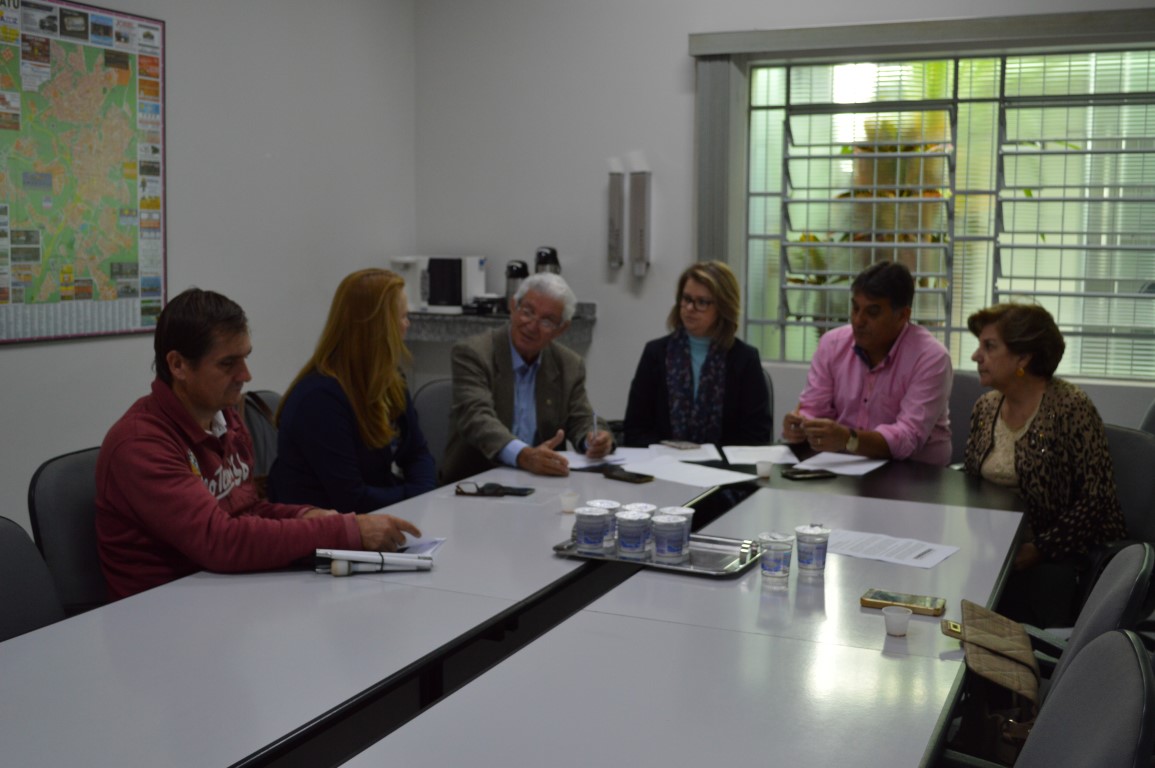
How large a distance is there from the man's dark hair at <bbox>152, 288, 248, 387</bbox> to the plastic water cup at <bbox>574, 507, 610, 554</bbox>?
0.85m

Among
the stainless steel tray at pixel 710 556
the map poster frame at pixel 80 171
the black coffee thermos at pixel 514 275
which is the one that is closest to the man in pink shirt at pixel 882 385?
the stainless steel tray at pixel 710 556

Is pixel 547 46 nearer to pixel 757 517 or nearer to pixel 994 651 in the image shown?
pixel 757 517

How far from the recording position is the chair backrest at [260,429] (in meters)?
3.71

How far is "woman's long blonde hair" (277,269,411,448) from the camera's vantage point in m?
2.87

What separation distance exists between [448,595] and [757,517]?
998 millimetres

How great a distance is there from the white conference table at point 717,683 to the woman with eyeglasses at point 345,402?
984mm

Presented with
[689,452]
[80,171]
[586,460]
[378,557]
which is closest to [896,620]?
[378,557]

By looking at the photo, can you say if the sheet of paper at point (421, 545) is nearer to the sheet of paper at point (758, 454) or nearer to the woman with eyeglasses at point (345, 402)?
the woman with eyeglasses at point (345, 402)

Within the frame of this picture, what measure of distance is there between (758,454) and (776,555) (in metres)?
1.44

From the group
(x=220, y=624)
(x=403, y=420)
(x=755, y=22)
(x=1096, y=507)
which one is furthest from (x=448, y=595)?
(x=755, y=22)

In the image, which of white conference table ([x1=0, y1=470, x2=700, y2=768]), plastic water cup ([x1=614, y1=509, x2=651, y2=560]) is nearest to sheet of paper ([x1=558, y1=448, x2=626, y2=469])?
white conference table ([x1=0, y1=470, x2=700, y2=768])

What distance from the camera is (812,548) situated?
2260mm

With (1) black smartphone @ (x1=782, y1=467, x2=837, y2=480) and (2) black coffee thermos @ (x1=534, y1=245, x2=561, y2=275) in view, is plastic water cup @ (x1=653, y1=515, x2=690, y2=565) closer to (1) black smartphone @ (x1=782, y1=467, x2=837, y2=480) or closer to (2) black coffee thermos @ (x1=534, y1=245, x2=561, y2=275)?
(1) black smartphone @ (x1=782, y1=467, x2=837, y2=480)

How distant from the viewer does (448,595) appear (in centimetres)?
212
